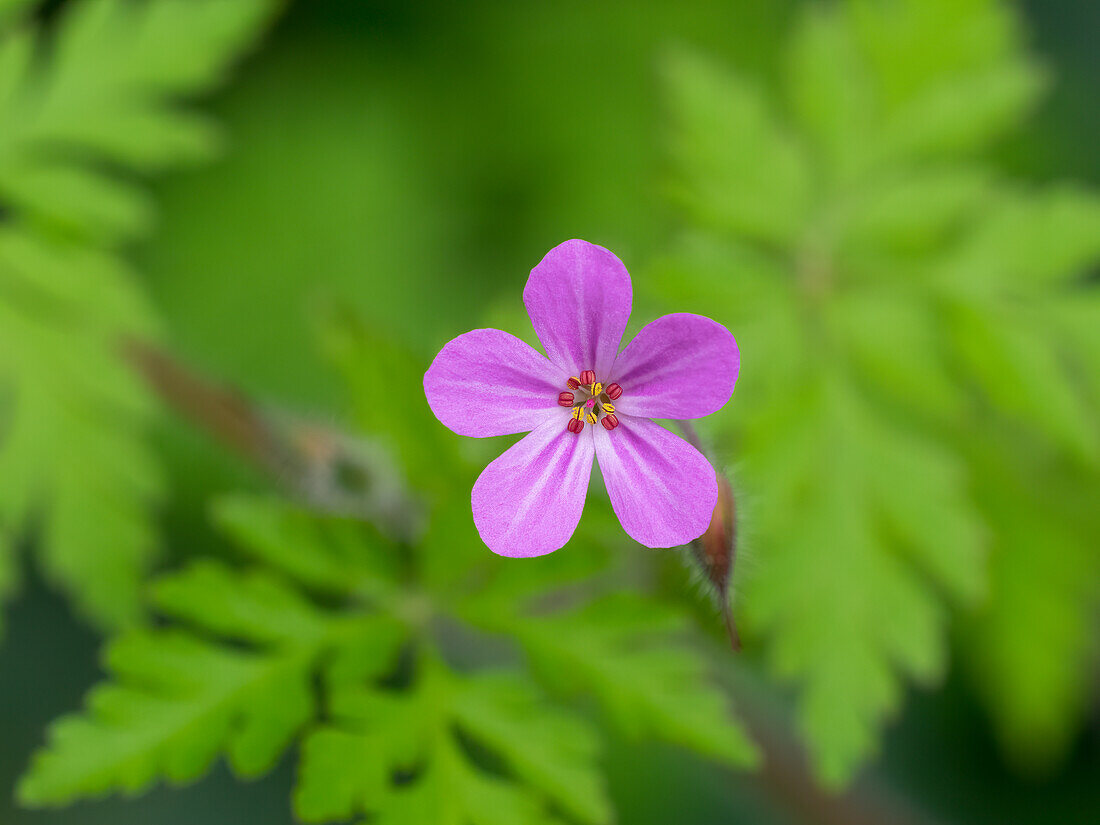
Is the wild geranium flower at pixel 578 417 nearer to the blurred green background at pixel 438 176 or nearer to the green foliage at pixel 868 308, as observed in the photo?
the green foliage at pixel 868 308

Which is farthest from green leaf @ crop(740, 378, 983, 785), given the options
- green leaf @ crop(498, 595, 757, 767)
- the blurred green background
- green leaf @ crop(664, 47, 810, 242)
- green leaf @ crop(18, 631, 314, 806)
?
the blurred green background

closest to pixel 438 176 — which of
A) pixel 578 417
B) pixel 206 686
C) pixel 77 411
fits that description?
pixel 77 411

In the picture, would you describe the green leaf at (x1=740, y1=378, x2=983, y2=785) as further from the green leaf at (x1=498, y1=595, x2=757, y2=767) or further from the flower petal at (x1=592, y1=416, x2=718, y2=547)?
the flower petal at (x1=592, y1=416, x2=718, y2=547)

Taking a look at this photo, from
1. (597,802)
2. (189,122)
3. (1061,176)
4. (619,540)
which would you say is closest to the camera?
(597,802)

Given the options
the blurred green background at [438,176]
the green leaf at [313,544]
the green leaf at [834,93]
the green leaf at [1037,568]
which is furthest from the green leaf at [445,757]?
the blurred green background at [438,176]

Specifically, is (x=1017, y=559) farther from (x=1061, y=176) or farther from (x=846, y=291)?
(x=1061, y=176)

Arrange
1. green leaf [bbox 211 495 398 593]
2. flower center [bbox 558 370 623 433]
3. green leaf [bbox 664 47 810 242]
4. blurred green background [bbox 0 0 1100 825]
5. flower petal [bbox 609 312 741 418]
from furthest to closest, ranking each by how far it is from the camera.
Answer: blurred green background [bbox 0 0 1100 825], green leaf [bbox 664 47 810 242], green leaf [bbox 211 495 398 593], flower center [bbox 558 370 623 433], flower petal [bbox 609 312 741 418]

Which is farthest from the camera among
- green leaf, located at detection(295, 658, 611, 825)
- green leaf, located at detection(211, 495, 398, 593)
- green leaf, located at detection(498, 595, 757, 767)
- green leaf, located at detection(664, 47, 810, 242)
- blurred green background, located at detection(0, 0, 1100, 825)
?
blurred green background, located at detection(0, 0, 1100, 825)

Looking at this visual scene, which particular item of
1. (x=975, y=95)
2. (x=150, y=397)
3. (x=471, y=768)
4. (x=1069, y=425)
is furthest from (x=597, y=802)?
(x=975, y=95)
